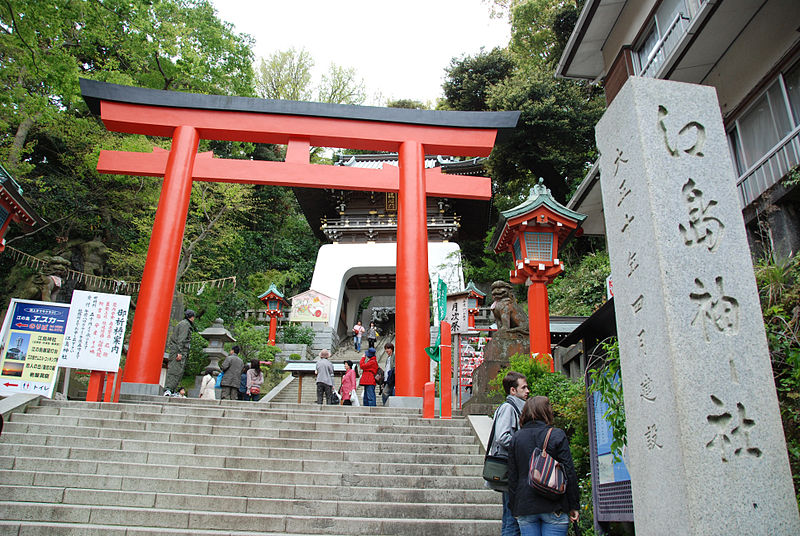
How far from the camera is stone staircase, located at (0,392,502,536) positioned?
13.8 feet

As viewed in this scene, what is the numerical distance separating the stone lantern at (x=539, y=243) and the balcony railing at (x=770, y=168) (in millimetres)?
2586

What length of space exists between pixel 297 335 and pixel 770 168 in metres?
15.2

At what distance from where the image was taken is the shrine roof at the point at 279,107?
34.3 ft

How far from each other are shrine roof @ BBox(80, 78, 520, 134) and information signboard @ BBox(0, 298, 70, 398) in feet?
16.4

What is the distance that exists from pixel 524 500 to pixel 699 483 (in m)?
0.96

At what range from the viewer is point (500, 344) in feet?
29.4

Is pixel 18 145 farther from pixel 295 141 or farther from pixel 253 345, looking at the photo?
pixel 295 141

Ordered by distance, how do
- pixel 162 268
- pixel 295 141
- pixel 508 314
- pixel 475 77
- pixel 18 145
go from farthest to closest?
1. pixel 475 77
2. pixel 18 145
3. pixel 295 141
4. pixel 162 268
5. pixel 508 314

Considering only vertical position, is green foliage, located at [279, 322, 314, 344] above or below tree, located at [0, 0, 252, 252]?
below

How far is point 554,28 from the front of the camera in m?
20.9

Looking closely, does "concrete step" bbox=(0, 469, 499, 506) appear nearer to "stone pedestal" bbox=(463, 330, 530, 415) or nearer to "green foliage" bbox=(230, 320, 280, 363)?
"stone pedestal" bbox=(463, 330, 530, 415)

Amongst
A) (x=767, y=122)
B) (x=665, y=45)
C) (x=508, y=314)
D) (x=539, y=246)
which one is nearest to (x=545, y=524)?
(x=539, y=246)

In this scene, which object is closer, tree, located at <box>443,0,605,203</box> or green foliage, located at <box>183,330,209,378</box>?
green foliage, located at <box>183,330,209,378</box>

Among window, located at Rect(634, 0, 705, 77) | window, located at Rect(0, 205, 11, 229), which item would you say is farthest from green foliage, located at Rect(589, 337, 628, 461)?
window, located at Rect(0, 205, 11, 229)
